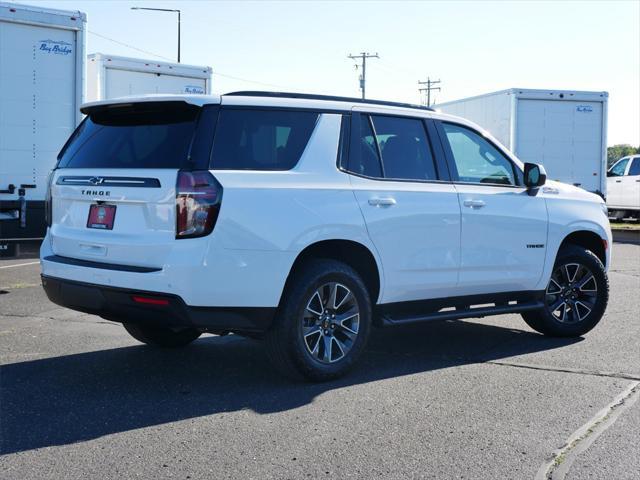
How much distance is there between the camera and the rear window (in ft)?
18.1

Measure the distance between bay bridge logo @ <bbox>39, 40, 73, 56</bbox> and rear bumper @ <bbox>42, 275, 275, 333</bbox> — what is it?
319 inches

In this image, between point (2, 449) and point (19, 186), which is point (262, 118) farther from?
point (19, 186)

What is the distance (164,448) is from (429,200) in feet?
9.58

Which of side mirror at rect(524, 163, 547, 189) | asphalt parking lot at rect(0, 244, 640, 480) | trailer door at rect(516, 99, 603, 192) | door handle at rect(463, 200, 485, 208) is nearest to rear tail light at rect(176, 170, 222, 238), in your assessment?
asphalt parking lot at rect(0, 244, 640, 480)

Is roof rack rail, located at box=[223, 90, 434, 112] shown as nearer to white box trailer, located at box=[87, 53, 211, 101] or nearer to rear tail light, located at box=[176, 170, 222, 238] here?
rear tail light, located at box=[176, 170, 222, 238]

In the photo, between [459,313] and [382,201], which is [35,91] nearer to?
[382,201]

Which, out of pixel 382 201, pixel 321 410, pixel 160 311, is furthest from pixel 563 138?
pixel 160 311

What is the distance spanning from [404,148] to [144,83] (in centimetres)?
1109

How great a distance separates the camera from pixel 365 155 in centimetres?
625

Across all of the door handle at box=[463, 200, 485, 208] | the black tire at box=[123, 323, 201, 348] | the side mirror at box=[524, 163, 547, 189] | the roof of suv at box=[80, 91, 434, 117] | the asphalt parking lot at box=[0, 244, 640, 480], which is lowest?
the asphalt parking lot at box=[0, 244, 640, 480]

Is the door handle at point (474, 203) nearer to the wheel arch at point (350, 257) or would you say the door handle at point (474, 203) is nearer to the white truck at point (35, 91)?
the wheel arch at point (350, 257)

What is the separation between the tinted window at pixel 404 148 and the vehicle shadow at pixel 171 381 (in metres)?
1.46

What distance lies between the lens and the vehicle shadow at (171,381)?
4.90 meters

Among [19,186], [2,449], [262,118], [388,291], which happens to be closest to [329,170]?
[262,118]
